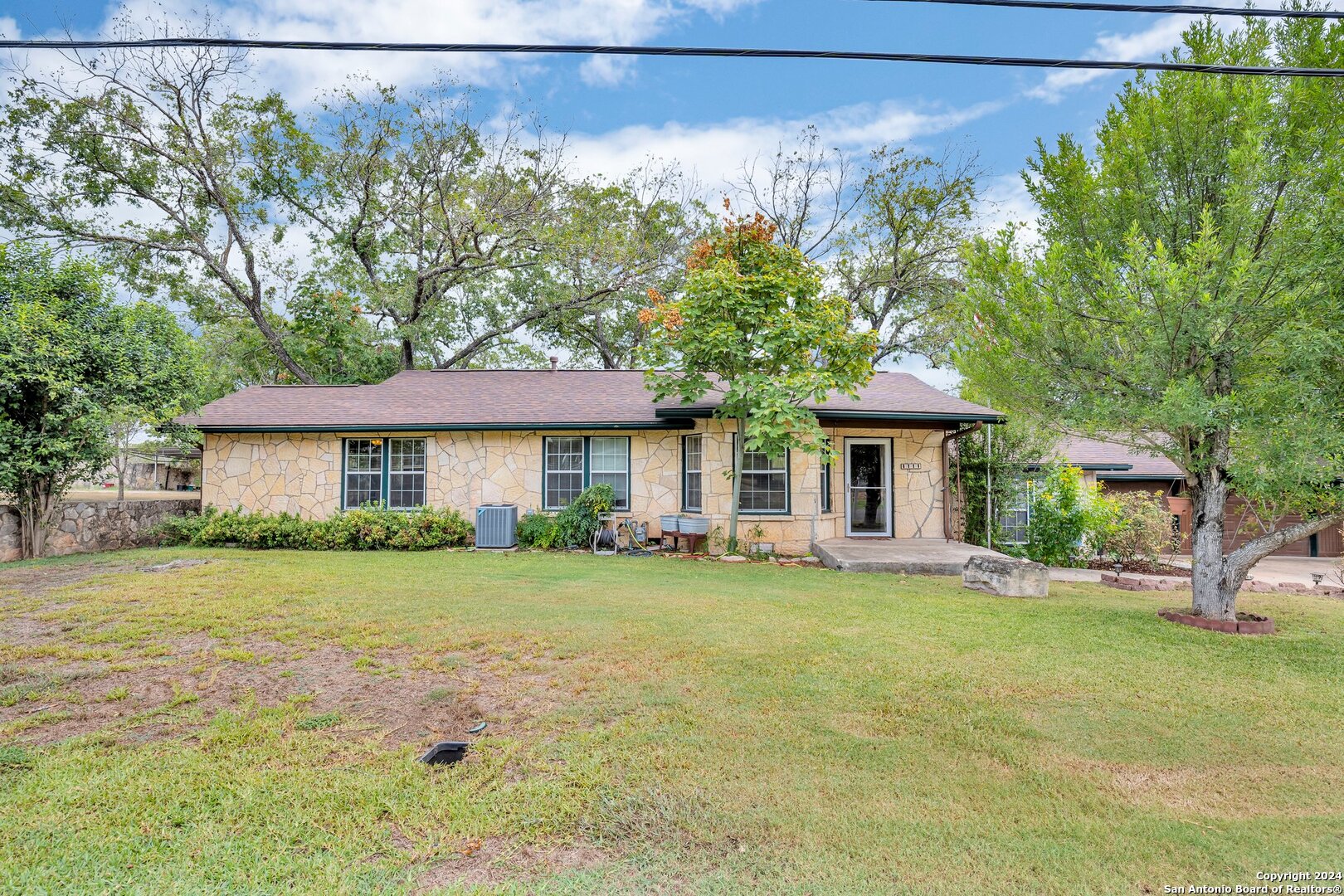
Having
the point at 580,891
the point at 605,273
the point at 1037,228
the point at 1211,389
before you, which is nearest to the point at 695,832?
the point at 580,891

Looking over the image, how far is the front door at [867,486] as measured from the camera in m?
12.9

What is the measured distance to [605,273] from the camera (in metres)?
22.0

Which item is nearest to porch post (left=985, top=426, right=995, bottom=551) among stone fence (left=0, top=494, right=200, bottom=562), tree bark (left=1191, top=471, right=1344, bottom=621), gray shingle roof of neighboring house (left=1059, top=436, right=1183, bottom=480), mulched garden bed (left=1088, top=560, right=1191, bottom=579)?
mulched garden bed (left=1088, top=560, right=1191, bottom=579)

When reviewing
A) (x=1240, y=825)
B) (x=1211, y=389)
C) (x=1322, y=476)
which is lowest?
(x=1240, y=825)

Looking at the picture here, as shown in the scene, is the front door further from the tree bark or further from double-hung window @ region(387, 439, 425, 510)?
double-hung window @ region(387, 439, 425, 510)

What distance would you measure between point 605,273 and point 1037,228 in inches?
649

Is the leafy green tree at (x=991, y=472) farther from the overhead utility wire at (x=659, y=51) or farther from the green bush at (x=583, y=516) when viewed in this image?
the overhead utility wire at (x=659, y=51)

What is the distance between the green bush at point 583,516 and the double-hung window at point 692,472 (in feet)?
4.96

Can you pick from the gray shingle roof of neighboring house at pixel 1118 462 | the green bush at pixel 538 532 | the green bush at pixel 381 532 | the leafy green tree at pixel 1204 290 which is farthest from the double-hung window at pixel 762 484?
the gray shingle roof of neighboring house at pixel 1118 462

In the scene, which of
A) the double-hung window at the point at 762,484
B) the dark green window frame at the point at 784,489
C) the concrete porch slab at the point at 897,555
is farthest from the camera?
the double-hung window at the point at 762,484

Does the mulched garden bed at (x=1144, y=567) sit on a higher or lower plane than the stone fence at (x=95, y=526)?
lower

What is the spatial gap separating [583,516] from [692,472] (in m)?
2.36

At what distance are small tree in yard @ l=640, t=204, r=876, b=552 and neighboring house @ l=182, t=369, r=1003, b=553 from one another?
0.93 m

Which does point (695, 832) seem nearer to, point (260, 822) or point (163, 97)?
point (260, 822)
